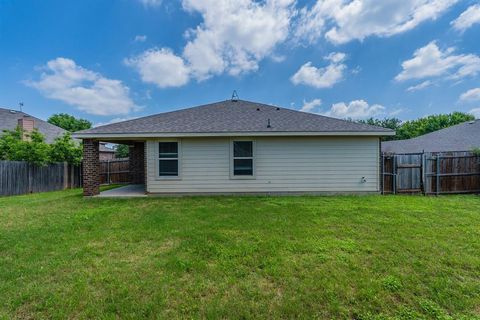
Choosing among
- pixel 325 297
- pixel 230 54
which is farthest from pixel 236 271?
pixel 230 54

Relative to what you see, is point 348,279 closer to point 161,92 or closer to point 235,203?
point 235,203

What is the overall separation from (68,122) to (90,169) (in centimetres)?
3471

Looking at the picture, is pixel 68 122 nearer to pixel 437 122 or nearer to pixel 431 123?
pixel 431 123

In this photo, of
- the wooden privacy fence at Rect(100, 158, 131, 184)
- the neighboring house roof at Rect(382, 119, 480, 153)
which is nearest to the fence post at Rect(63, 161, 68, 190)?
the wooden privacy fence at Rect(100, 158, 131, 184)

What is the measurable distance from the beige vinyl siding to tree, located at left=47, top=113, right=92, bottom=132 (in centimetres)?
3496

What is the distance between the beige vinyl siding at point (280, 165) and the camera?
901 cm

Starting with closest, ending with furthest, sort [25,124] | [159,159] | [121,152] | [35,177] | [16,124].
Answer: [159,159] < [35,177] < [25,124] < [16,124] < [121,152]

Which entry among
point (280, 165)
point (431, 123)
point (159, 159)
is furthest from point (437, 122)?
point (159, 159)

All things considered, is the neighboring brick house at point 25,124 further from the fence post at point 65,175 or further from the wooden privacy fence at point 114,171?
the fence post at point 65,175

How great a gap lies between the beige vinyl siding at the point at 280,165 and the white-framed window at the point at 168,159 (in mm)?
148

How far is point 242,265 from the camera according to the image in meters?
3.36

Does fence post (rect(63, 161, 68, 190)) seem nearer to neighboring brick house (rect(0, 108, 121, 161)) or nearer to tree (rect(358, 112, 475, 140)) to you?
neighboring brick house (rect(0, 108, 121, 161))

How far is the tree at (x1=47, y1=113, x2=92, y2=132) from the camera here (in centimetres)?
3578

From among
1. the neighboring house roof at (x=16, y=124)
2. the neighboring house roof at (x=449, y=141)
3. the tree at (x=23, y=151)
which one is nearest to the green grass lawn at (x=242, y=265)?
the tree at (x=23, y=151)
